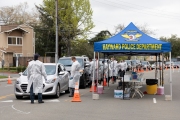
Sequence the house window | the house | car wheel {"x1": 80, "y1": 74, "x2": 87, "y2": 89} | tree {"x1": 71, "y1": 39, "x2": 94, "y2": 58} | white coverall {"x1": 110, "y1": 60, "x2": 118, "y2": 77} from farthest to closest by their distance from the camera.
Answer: tree {"x1": 71, "y1": 39, "x2": 94, "y2": 58}, the house window, the house, white coverall {"x1": 110, "y1": 60, "x2": 118, "y2": 77}, car wheel {"x1": 80, "y1": 74, "x2": 87, "y2": 89}

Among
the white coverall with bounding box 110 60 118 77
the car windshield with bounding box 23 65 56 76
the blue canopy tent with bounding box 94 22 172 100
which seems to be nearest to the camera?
the blue canopy tent with bounding box 94 22 172 100

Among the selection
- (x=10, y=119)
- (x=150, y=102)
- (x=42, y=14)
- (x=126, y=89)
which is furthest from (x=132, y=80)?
(x=42, y=14)

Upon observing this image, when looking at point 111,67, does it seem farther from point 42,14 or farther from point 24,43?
point 42,14

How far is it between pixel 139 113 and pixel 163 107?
194cm

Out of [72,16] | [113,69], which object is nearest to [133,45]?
[113,69]

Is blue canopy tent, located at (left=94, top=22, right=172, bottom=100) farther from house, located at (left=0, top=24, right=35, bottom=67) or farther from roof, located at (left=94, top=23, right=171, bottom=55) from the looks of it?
house, located at (left=0, top=24, right=35, bottom=67)

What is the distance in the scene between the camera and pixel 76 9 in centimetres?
5525

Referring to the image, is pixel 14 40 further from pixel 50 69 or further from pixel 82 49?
pixel 50 69

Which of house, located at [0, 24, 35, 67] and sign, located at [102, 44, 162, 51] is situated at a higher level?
house, located at [0, 24, 35, 67]

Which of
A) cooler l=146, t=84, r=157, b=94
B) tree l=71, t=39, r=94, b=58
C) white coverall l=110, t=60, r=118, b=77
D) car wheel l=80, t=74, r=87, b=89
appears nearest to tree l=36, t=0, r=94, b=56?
tree l=71, t=39, r=94, b=58

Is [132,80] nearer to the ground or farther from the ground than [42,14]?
nearer to the ground

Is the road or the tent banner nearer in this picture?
the road

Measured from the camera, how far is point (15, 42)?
184ft

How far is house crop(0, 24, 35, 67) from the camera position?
53969 mm
